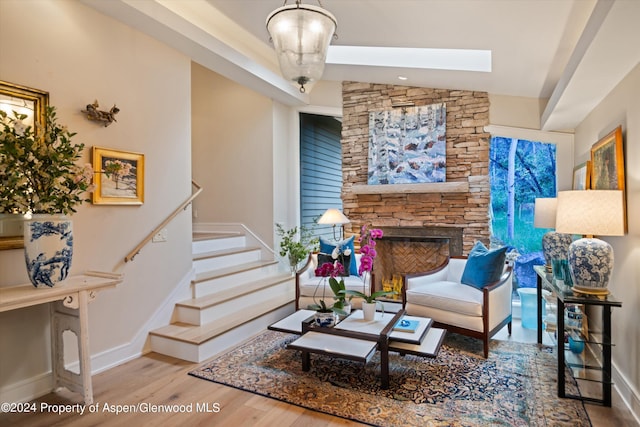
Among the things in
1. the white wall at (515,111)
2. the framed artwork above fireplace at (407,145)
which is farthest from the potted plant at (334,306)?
the white wall at (515,111)

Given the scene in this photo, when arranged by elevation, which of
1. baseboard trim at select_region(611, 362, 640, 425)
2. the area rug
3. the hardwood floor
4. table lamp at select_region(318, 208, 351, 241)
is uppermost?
table lamp at select_region(318, 208, 351, 241)

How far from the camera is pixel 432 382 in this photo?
268cm

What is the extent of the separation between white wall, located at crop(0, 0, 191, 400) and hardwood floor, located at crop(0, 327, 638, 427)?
0.29 metres

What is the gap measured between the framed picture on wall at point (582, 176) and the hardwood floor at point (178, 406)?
74.3 inches

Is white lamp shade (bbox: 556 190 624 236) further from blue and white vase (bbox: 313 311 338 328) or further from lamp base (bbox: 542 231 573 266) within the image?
blue and white vase (bbox: 313 311 338 328)

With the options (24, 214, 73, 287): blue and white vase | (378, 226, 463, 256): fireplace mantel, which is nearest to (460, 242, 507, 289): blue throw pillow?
(378, 226, 463, 256): fireplace mantel

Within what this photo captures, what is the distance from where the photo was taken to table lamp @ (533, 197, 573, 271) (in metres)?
3.24

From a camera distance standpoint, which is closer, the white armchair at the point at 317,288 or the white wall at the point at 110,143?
the white wall at the point at 110,143

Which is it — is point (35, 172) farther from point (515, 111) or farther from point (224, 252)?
point (515, 111)

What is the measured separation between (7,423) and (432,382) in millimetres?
2850

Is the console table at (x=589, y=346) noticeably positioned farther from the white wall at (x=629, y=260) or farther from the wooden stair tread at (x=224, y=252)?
the wooden stair tread at (x=224, y=252)

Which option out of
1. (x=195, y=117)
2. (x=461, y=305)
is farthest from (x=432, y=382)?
(x=195, y=117)

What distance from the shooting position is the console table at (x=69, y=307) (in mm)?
2109

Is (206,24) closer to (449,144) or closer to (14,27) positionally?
(14,27)
